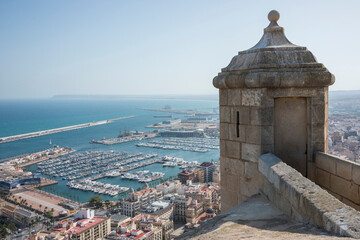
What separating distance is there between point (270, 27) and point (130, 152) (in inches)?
1995

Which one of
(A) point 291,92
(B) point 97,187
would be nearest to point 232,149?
(A) point 291,92

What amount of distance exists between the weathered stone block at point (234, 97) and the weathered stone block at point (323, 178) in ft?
3.17

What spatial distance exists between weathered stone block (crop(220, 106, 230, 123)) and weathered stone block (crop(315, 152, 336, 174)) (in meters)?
0.87

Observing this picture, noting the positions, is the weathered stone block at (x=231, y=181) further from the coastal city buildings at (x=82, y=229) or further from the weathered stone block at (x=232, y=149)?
the coastal city buildings at (x=82, y=229)

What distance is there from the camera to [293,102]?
9.77ft

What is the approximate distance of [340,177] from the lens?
286 centimetres

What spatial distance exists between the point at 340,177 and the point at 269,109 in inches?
33.2

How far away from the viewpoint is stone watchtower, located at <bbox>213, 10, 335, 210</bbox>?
2814 mm

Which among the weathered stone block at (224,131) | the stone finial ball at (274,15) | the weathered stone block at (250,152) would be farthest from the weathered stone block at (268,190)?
the stone finial ball at (274,15)

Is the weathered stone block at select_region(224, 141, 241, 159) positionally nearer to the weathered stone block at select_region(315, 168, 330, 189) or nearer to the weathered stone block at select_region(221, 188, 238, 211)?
A: the weathered stone block at select_region(221, 188, 238, 211)

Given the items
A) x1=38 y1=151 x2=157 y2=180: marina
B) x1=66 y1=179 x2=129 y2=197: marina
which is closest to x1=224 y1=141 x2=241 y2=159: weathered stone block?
x1=66 y1=179 x2=129 y2=197: marina

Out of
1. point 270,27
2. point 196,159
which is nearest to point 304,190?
point 270,27

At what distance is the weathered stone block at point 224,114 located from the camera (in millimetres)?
3119

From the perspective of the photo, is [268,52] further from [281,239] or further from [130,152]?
[130,152]
